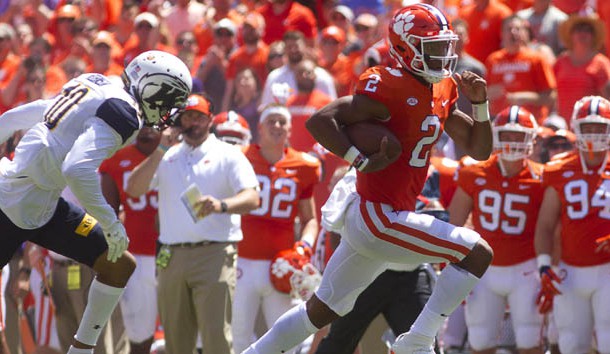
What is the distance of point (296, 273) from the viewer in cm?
877

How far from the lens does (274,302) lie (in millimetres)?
9000

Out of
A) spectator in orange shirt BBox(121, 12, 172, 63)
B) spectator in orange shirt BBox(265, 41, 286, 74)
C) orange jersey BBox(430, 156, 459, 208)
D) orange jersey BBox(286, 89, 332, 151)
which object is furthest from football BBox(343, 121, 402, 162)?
spectator in orange shirt BBox(121, 12, 172, 63)

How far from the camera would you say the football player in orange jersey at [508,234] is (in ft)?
29.2

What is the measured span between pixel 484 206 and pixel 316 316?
258cm

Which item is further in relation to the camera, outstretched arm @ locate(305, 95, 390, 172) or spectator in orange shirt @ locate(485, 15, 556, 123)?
spectator in orange shirt @ locate(485, 15, 556, 123)

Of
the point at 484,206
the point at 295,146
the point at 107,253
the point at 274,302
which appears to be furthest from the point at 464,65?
the point at 107,253

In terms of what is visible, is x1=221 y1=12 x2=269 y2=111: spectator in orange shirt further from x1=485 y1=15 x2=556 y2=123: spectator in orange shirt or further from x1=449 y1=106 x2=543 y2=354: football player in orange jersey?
x1=449 y1=106 x2=543 y2=354: football player in orange jersey

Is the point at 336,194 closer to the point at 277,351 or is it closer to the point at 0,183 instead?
the point at 277,351

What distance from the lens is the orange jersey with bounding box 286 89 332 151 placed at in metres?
11.2

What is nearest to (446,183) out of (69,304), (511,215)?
(511,215)

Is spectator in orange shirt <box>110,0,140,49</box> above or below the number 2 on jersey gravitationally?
below

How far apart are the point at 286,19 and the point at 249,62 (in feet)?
3.44

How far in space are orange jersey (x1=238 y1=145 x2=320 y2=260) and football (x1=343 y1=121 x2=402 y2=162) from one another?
104 inches

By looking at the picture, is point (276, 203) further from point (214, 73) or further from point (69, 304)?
point (214, 73)
